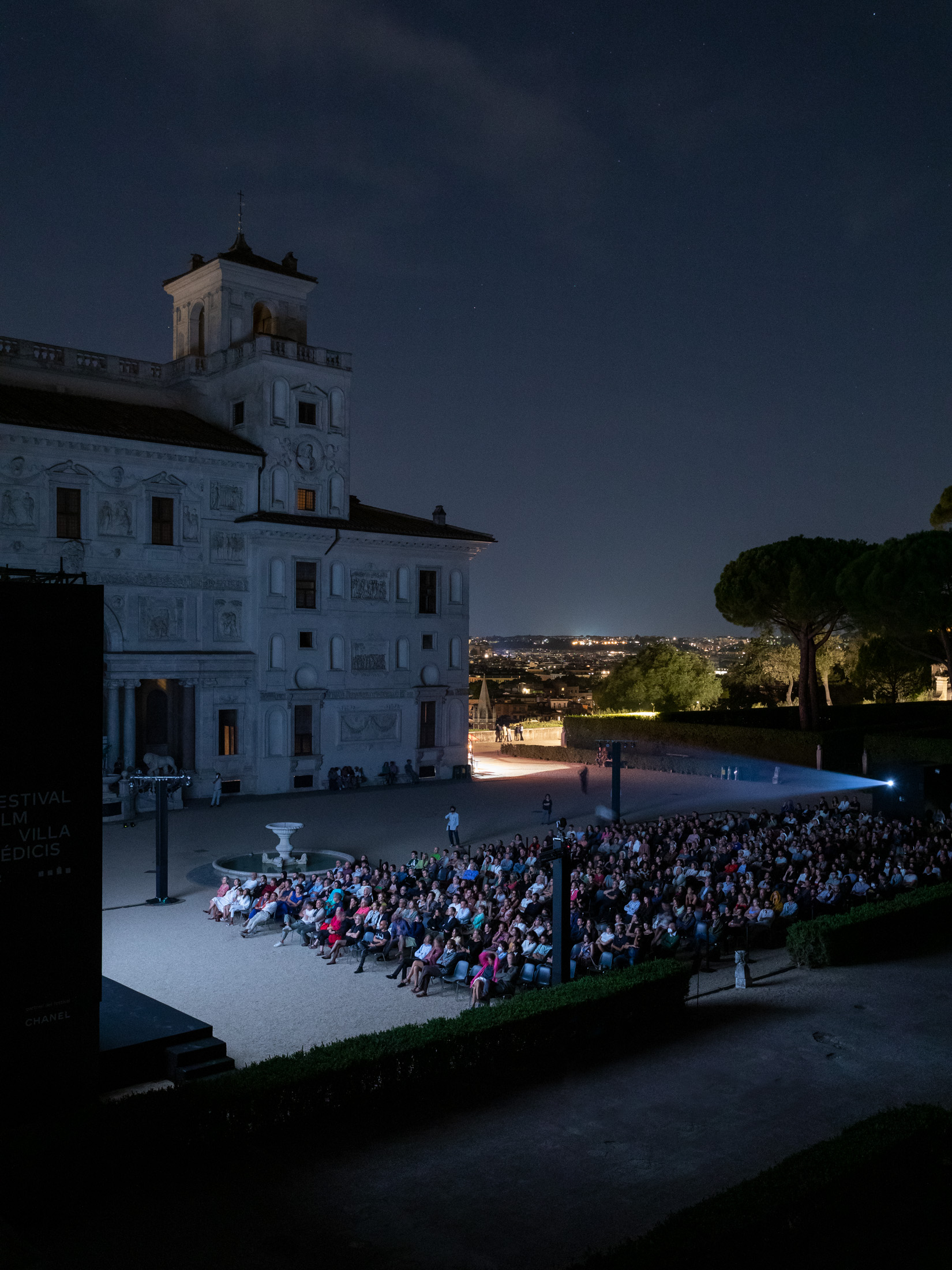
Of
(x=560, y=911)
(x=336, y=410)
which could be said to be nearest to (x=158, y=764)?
(x=336, y=410)

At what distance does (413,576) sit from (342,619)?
4.07m

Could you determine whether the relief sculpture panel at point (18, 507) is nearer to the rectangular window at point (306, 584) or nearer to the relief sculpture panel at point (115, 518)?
the relief sculpture panel at point (115, 518)

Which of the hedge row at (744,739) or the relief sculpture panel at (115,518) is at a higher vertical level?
the relief sculpture panel at (115,518)

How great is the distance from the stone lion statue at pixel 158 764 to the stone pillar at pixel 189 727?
2.91 ft

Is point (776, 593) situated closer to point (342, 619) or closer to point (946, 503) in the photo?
point (946, 503)

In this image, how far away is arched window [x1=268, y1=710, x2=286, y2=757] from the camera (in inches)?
1588

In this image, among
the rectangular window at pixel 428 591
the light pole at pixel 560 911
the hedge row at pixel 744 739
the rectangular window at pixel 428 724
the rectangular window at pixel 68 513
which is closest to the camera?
the light pole at pixel 560 911

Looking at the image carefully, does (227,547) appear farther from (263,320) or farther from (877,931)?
(877,931)

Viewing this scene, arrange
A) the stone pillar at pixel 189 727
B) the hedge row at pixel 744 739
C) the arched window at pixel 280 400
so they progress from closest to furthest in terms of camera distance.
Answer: the stone pillar at pixel 189 727 < the arched window at pixel 280 400 < the hedge row at pixel 744 739

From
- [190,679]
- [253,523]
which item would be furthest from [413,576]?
[190,679]

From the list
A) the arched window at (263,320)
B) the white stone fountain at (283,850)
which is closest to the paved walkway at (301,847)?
the white stone fountain at (283,850)

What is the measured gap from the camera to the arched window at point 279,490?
134 feet

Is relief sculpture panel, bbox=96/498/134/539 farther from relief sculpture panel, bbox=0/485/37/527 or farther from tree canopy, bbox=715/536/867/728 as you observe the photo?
tree canopy, bbox=715/536/867/728

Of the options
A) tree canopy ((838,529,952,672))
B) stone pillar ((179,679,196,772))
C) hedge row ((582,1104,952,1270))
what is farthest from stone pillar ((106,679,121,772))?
tree canopy ((838,529,952,672))
